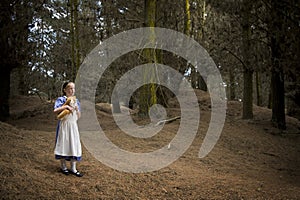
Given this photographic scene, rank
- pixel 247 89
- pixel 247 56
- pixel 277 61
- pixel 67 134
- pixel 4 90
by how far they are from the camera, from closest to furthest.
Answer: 1. pixel 67 134
2. pixel 277 61
3. pixel 4 90
4. pixel 247 56
5. pixel 247 89

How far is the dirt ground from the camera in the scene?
204 inches

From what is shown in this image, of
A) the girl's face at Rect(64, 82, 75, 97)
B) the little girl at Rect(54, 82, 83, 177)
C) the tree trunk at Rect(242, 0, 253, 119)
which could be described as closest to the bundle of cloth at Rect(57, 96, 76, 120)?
the little girl at Rect(54, 82, 83, 177)

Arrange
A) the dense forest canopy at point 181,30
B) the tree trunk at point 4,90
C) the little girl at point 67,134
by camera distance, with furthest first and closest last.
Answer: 1. the tree trunk at point 4,90
2. the dense forest canopy at point 181,30
3. the little girl at point 67,134

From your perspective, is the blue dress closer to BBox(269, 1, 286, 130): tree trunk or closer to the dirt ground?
the dirt ground

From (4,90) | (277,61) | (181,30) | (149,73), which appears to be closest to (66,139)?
(149,73)

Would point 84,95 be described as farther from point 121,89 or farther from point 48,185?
point 48,185

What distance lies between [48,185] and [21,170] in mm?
666

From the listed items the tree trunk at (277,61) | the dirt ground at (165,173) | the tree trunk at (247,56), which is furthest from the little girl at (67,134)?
the tree trunk at (247,56)

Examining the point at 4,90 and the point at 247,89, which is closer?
the point at 4,90

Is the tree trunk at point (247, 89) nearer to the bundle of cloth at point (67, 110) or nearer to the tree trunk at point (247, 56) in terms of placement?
the tree trunk at point (247, 56)

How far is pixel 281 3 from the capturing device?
30.3ft

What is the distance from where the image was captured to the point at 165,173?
6.71 meters

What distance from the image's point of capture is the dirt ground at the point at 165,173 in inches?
204

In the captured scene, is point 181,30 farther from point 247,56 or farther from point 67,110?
point 67,110
